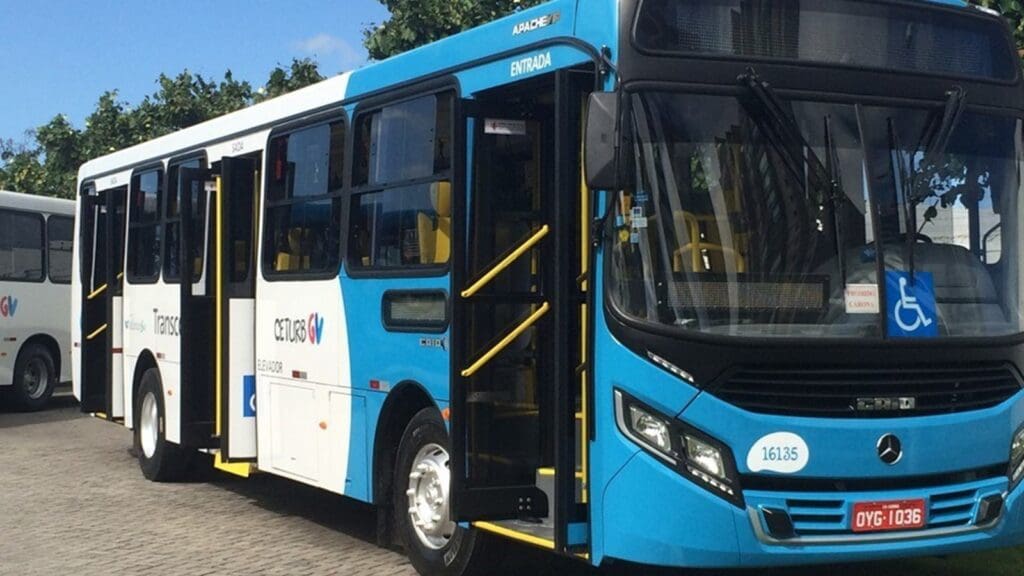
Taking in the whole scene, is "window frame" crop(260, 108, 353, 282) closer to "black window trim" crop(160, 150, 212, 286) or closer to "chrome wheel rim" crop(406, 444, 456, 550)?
"chrome wheel rim" crop(406, 444, 456, 550)

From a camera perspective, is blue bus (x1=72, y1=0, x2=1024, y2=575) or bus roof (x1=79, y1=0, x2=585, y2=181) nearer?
blue bus (x1=72, y1=0, x2=1024, y2=575)

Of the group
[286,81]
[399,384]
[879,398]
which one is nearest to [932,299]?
[879,398]

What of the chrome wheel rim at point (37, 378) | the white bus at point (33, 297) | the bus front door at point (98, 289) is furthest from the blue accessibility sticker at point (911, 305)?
the chrome wheel rim at point (37, 378)

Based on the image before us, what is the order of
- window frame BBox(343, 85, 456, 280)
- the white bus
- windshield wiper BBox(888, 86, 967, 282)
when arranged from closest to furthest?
windshield wiper BBox(888, 86, 967, 282)
window frame BBox(343, 85, 456, 280)
the white bus

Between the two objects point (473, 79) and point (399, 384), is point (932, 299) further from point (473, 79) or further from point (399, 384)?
point (399, 384)

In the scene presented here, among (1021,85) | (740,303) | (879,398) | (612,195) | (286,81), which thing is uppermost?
(286,81)

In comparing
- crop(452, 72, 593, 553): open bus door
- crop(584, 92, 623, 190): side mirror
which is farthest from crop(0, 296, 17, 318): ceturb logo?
crop(584, 92, 623, 190): side mirror

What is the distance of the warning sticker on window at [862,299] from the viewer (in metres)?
6.22

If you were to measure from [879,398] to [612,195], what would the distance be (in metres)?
1.54

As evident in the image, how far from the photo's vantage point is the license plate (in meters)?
6.15

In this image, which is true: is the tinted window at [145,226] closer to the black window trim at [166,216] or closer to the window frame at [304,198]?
the black window trim at [166,216]

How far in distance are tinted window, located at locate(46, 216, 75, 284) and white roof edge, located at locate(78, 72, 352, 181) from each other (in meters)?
6.45

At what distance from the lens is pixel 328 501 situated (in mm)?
11602

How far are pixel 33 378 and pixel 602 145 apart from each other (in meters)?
16.5
